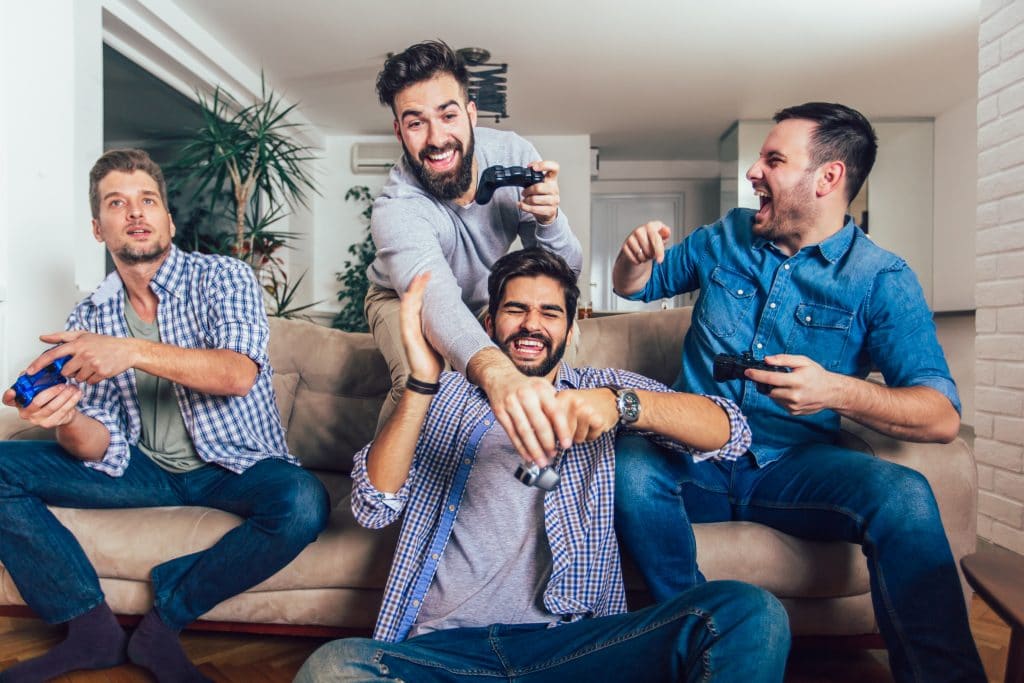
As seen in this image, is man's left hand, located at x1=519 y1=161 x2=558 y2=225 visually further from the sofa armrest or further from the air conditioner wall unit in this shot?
the air conditioner wall unit

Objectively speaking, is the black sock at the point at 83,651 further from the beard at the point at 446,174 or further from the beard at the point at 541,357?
the beard at the point at 446,174

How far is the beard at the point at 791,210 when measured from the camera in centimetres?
179

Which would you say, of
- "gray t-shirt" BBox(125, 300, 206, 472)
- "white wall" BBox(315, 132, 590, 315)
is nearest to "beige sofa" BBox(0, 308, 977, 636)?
"gray t-shirt" BBox(125, 300, 206, 472)

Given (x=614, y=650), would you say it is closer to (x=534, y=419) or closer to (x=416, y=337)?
(x=534, y=419)

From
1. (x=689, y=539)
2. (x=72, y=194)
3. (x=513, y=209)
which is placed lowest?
(x=689, y=539)

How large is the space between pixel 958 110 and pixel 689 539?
587 cm

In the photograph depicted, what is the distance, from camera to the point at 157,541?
1773mm

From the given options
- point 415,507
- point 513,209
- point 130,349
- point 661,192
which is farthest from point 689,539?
point 661,192

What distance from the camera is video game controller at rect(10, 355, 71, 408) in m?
1.55

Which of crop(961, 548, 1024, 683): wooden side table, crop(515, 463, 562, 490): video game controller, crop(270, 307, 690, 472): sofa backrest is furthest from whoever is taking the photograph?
crop(270, 307, 690, 472): sofa backrest

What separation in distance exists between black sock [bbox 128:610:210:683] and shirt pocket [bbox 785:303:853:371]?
1505 mm

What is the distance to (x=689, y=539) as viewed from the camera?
1.53 metres

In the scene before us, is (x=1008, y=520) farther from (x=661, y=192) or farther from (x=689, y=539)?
(x=661, y=192)

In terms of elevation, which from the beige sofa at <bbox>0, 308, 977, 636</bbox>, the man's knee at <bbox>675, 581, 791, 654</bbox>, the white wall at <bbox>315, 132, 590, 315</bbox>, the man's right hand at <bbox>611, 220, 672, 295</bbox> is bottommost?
the beige sofa at <bbox>0, 308, 977, 636</bbox>
